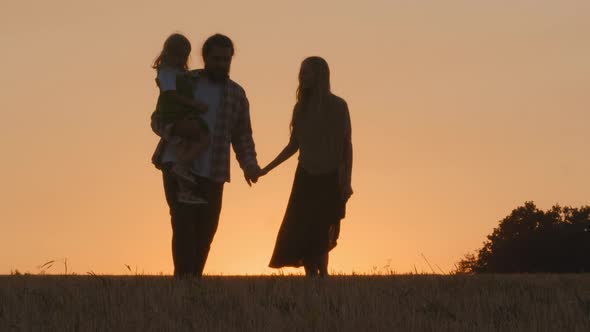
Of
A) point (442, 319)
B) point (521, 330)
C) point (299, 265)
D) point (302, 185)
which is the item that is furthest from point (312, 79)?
point (521, 330)

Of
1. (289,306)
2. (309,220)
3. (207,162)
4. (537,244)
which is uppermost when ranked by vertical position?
(537,244)

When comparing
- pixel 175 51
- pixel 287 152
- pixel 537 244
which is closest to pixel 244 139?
pixel 287 152

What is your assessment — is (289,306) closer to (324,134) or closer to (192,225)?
(192,225)

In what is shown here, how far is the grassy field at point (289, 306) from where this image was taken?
22.9ft

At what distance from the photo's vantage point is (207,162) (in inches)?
434

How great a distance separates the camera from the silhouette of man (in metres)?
11.0

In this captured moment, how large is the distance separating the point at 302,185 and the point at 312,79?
1068mm

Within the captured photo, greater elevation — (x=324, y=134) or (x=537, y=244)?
(x=537, y=244)

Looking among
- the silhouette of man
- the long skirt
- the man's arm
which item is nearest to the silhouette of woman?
the long skirt

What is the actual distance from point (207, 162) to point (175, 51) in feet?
3.22

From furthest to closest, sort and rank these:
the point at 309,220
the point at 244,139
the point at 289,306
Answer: the point at 309,220 → the point at 244,139 → the point at 289,306

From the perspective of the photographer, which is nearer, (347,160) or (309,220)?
(347,160)

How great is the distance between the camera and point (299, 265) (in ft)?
41.8

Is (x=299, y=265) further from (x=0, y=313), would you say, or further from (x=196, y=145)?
(x=0, y=313)
